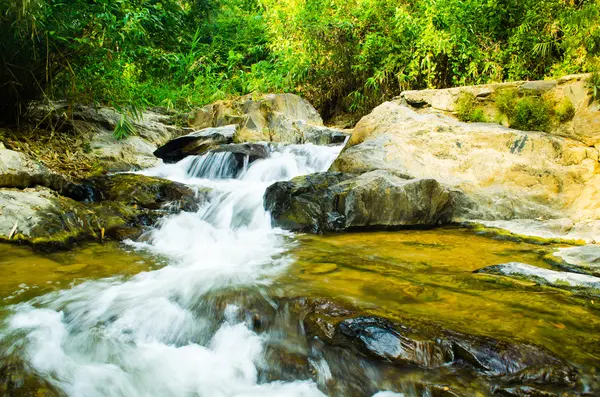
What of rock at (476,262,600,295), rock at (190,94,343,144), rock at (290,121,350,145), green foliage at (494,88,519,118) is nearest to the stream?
rock at (476,262,600,295)

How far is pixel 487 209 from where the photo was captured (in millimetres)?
5086

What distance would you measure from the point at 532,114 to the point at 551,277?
399 centimetres

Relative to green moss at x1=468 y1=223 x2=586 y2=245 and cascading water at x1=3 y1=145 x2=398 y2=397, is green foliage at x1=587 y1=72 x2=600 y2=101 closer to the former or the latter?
green moss at x1=468 y1=223 x2=586 y2=245

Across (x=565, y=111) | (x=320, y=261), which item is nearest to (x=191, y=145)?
(x=320, y=261)

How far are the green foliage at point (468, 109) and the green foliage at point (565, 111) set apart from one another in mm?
1054

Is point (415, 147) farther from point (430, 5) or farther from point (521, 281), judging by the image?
point (430, 5)

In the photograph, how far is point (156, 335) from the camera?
2480 mm

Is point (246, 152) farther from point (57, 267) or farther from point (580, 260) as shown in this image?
point (580, 260)

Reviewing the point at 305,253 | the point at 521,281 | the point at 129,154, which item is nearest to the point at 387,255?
the point at 305,253

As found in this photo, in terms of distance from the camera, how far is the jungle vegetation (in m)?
4.88

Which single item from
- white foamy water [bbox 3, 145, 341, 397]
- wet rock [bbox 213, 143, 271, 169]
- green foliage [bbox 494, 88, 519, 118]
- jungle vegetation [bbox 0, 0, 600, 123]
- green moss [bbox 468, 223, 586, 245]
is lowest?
green moss [bbox 468, 223, 586, 245]

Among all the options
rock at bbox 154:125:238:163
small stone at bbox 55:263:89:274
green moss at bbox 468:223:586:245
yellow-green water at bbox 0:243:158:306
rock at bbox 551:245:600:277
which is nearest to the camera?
yellow-green water at bbox 0:243:158:306

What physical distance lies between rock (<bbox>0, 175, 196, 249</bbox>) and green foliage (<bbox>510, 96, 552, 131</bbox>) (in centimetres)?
506

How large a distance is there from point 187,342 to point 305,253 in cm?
154
